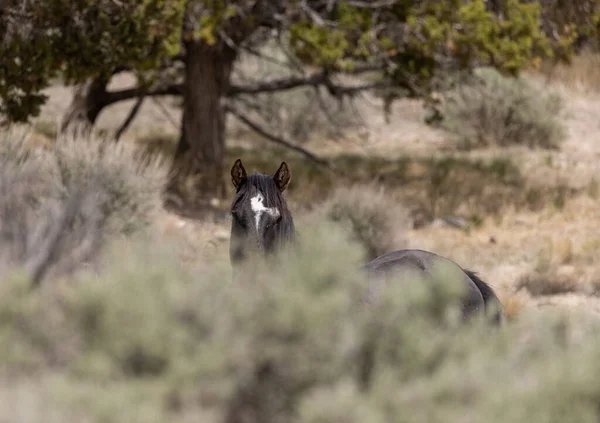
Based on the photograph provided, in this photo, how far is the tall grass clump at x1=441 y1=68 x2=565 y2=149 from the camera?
22359 millimetres

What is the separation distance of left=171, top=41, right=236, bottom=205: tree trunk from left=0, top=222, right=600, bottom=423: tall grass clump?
479 inches

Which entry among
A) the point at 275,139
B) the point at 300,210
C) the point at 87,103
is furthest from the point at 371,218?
the point at 87,103

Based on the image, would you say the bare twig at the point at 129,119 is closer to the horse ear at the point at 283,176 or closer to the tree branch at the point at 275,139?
the tree branch at the point at 275,139

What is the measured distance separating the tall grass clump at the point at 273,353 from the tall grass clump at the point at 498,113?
18.9m

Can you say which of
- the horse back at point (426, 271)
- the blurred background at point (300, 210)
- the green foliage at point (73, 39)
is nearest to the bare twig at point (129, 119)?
the blurred background at point (300, 210)

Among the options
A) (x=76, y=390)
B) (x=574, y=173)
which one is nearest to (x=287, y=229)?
(x=76, y=390)

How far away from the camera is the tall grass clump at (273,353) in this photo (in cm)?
332

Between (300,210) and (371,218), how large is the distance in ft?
6.15

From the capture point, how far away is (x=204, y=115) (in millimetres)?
16203

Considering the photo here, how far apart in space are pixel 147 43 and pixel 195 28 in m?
1.20

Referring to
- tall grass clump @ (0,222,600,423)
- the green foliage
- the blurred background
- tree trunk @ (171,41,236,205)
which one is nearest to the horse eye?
the blurred background

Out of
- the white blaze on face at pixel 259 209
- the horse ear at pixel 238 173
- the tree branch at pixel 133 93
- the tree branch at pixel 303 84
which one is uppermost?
the tree branch at pixel 303 84

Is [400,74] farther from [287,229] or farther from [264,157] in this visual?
[287,229]

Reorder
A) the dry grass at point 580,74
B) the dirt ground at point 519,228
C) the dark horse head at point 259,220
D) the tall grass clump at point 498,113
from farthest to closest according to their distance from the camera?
the dry grass at point 580,74 → the tall grass clump at point 498,113 → the dirt ground at point 519,228 → the dark horse head at point 259,220
